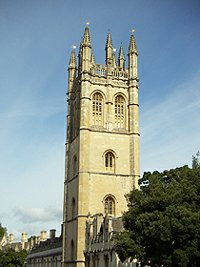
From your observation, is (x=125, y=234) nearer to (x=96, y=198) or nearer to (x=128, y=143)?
(x=96, y=198)

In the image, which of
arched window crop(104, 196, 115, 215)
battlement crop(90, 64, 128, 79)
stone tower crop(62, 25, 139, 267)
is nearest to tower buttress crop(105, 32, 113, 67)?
stone tower crop(62, 25, 139, 267)

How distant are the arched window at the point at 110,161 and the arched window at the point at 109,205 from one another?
3493 millimetres

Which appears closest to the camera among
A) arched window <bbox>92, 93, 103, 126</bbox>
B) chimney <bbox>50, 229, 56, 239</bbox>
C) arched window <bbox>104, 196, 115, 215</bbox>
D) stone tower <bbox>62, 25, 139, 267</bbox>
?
stone tower <bbox>62, 25, 139, 267</bbox>

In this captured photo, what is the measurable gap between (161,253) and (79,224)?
21.9 meters

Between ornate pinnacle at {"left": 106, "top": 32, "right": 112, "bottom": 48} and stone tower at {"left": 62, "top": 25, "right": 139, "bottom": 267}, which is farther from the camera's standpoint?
ornate pinnacle at {"left": 106, "top": 32, "right": 112, "bottom": 48}

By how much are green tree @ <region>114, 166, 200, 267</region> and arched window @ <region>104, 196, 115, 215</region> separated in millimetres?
19571

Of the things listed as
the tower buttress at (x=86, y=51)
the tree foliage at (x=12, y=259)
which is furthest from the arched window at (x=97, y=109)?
the tree foliage at (x=12, y=259)

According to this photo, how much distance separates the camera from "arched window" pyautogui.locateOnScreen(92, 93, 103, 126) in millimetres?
53328

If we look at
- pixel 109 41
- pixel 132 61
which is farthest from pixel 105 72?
pixel 109 41

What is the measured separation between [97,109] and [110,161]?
671cm

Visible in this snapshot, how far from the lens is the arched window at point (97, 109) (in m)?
53.3

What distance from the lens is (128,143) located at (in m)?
53.2

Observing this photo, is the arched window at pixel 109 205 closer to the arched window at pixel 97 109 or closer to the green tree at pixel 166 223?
the arched window at pixel 97 109

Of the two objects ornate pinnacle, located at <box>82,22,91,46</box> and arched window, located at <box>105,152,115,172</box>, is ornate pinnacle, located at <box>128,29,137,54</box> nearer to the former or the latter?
ornate pinnacle, located at <box>82,22,91,46</box>
